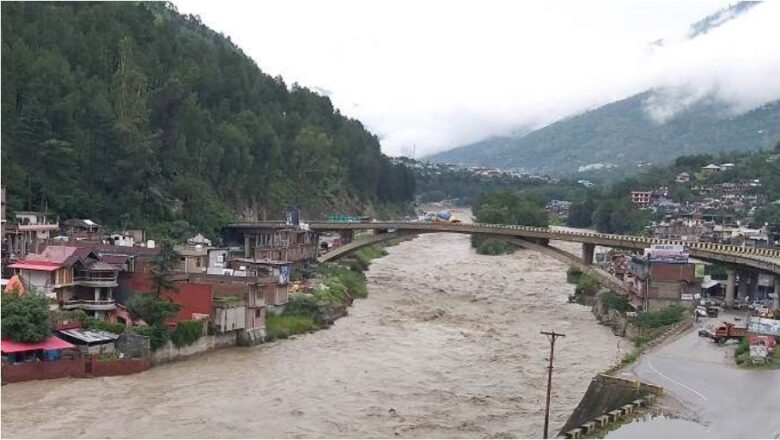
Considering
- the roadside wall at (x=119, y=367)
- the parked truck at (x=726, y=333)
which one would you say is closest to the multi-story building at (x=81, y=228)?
the roadside wall at (x=119, y=367)

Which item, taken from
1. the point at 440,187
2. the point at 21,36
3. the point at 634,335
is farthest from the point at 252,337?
the point at 440,187

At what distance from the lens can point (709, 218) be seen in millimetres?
78625

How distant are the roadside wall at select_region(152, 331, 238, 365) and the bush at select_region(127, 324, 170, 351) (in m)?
0.19

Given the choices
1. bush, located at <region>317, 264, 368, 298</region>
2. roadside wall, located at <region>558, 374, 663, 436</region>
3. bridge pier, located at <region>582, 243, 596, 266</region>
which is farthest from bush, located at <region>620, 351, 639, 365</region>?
bridge pier, located at <region>582, 243, 596, 266</region>

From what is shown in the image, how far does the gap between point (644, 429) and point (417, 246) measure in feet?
224

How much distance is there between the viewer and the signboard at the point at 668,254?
130ft

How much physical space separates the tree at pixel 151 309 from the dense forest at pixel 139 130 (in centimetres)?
1545

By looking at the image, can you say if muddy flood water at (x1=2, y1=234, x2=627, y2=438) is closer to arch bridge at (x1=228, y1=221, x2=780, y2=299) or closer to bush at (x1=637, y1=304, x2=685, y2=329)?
bush at (x1=637, y1=304, x2=685, y2=329)

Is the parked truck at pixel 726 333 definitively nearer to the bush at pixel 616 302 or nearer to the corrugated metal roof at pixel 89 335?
the bush at pixel 616 302

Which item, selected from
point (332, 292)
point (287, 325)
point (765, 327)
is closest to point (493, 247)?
point (332, 292)

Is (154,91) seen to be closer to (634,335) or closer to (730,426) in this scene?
(634,335)

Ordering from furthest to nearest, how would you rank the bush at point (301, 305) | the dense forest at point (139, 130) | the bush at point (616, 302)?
the dense forest at point (139, 130) → the bush at point (616, 302) → the bush at point (301, 305)

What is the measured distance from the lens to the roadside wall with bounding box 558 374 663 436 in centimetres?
2134

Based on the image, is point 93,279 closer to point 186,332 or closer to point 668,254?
point 186,332
